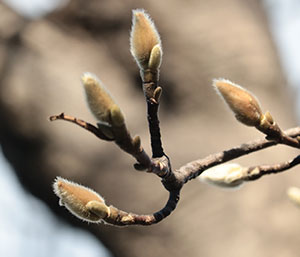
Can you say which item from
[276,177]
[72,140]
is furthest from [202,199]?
[72,140]

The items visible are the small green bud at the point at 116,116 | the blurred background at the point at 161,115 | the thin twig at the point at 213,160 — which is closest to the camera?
the small green bud at the point at 116,116

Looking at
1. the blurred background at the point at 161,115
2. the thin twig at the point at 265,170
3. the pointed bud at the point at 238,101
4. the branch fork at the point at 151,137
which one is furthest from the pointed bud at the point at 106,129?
the blurred background at the point at 161,115

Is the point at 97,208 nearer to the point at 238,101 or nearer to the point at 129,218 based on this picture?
the point at 129,218

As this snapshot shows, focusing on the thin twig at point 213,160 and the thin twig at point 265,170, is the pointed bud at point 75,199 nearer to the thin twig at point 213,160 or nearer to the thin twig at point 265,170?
the thin twig at point 213,160

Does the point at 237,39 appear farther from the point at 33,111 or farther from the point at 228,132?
the point at 33,111

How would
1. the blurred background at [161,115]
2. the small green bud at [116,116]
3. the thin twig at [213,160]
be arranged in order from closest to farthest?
the small green bud at [116,116] < the thin twig at [213,160] < the blurred background at [161,115]

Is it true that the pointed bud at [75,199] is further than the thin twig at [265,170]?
No

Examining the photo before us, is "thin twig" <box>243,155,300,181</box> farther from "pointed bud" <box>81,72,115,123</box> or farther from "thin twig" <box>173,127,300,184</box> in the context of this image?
"pointed bud" <box>81,72,115,123</box>

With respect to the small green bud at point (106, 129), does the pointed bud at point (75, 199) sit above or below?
below

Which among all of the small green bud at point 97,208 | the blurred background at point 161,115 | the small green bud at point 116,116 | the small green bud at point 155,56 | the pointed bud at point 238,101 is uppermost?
the small green bud at point 155,56

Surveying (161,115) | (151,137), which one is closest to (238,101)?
(151,137)
